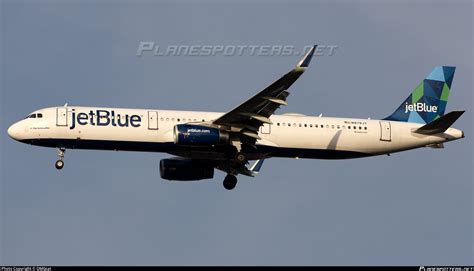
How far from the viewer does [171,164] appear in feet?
216

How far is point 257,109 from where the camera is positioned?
196ft

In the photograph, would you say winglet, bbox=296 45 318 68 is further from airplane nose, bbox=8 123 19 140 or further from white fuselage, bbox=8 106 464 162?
airplane nose, bbox=8 123 19 140

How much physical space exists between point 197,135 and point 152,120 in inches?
131

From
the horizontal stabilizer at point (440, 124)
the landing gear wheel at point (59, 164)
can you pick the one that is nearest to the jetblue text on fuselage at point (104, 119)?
the landing gear wheel at point (59, 164)

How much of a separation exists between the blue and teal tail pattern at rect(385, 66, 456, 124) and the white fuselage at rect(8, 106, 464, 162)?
56.6 inches

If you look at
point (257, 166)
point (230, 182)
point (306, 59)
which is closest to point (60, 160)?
point (230, 182)

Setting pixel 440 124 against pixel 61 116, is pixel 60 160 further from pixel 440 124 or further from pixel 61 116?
pixel 440 124

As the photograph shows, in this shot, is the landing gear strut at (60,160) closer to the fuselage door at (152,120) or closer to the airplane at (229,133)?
the airplane at (229,133)

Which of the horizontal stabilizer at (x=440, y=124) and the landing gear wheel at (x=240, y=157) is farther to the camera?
the horizontal stabilizer at (x=440, y=124)

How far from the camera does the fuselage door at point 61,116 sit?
60438 mm

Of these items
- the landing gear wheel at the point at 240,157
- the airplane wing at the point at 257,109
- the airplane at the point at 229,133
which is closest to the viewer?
the airplane wing at the point at 257,109

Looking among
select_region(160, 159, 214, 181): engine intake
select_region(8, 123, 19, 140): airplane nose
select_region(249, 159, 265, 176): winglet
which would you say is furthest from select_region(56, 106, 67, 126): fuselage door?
select_region(249, 159, 265, 176): winglet

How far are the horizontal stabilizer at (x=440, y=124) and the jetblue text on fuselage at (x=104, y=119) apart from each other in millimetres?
17929

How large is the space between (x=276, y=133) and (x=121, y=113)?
9540mm
